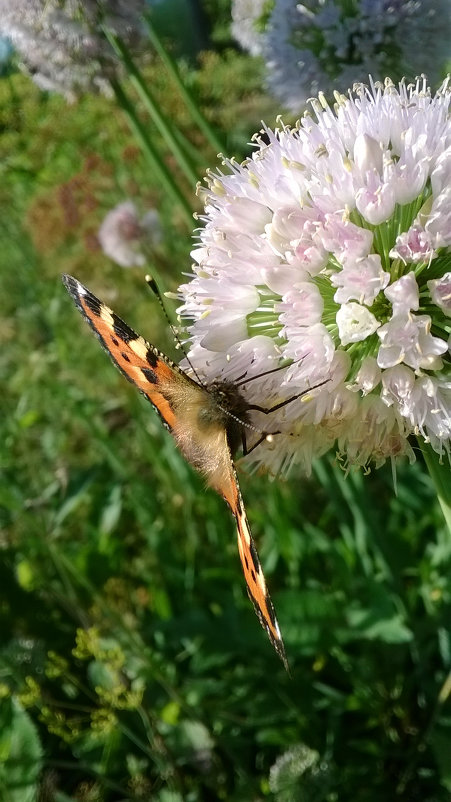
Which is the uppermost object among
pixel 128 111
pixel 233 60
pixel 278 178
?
pixel 128 111

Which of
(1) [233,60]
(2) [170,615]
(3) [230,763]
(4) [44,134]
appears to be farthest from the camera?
(1) [233,60]

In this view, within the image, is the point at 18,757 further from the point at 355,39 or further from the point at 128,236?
the point at 355,39

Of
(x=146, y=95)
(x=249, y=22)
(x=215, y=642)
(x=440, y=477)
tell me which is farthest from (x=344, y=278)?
(x=249, y=22)

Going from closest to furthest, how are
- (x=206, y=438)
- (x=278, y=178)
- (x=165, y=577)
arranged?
(x=278, y=178) → (x=206, y=438) → (x=165, y=577)

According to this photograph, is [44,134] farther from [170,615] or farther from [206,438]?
[206,438]

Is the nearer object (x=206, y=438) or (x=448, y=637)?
(x=206, y=438)

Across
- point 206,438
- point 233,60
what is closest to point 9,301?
point 233,60

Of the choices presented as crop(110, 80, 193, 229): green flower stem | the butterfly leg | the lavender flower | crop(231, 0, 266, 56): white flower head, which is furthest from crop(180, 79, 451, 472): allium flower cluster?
the lavender flower

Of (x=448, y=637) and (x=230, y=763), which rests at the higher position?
(x=448, y=637)
